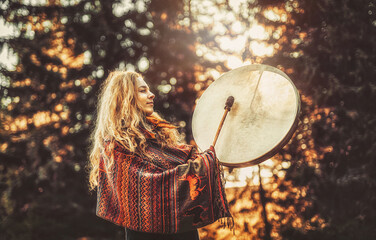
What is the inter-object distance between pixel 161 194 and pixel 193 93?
3.74 metres

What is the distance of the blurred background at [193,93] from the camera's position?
3.97 m

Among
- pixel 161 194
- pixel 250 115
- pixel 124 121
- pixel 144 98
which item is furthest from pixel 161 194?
pixel 250 115

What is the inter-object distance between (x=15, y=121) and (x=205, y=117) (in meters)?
4.13

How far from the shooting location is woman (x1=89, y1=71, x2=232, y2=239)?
4.58 feet

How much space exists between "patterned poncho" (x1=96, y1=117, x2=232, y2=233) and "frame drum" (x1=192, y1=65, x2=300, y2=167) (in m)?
0.33

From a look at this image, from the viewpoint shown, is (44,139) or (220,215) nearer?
(220,215)

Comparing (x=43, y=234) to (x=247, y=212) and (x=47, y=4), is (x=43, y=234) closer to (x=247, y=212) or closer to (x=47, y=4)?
(x=247, y=212)

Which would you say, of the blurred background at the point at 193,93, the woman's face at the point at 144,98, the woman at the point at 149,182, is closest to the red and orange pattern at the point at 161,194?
the woman at the point at 149,182

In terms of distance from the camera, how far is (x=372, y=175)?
3.83m

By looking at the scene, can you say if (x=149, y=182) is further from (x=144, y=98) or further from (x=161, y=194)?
(x=144, y=98)

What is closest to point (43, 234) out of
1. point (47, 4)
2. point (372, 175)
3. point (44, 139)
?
point (44, 139)

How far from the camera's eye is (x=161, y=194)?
1415mm

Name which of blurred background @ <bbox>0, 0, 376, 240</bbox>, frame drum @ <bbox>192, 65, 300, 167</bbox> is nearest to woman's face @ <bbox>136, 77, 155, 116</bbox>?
frame drum @ <bbox>192, 65, 300, 167</bbox>

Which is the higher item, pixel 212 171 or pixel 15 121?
pixel 15 121
